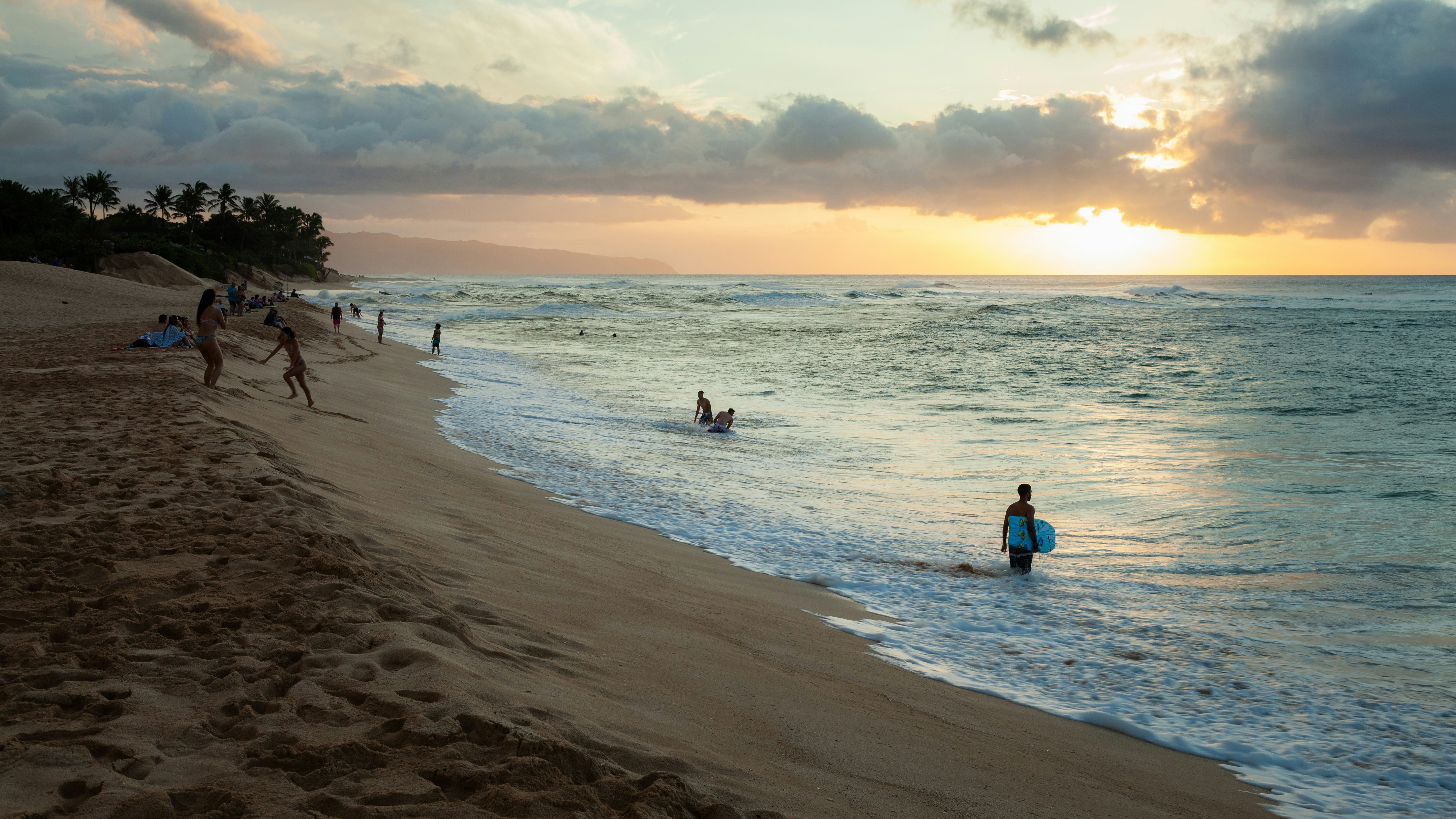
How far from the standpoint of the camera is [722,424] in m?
17.2

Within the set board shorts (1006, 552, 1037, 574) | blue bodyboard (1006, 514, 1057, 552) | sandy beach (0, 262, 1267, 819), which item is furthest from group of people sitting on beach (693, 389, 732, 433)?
board shorts (1006, 552, 1037, 574)

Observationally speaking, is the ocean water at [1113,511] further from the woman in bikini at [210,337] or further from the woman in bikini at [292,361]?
the woman in bikini at [210,337]

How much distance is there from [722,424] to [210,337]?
32.2 feet

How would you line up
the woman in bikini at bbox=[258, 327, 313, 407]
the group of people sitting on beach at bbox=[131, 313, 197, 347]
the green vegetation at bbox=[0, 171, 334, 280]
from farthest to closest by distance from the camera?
the green vegetation at bbox=[0, 171, 334, 280], the group of people sitting on beach at bbox=[131, 313, 197, 347], the woman in bikini at bbox=[258, 327, 313, 407]

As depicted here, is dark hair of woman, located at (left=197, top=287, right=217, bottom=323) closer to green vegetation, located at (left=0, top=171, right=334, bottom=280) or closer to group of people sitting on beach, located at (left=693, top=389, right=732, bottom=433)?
group of people sitting on beach, located at (left=693, top=389, right=732, bottom=433)

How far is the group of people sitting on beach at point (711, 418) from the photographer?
17.2 m

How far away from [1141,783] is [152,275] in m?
63.3

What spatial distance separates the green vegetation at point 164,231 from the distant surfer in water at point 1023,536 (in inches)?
2443

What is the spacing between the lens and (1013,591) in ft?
26.0

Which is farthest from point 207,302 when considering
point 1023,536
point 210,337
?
point 1023,536

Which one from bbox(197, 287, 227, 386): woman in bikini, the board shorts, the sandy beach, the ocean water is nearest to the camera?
the sandy beach

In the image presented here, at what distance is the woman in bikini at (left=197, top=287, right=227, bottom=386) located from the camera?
37.7ft

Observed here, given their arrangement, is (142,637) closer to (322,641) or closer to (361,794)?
(322,641)

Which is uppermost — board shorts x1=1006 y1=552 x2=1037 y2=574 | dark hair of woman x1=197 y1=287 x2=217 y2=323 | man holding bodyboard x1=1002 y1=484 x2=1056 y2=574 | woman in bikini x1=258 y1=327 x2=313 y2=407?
dark hair of woman x1=197 y1=287 x2=217 y2=323
